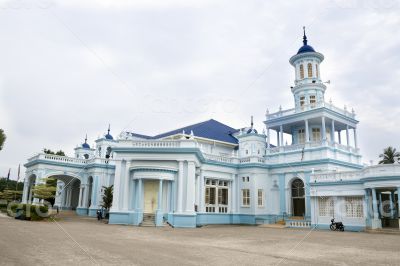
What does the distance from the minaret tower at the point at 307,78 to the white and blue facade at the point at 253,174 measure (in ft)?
0.32

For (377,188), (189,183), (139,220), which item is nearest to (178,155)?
(189,183)

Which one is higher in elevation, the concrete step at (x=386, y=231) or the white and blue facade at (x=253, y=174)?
the white and blue facade at (x=253, y=174)

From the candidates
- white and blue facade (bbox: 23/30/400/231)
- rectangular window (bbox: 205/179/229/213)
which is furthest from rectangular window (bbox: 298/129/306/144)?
rectangular window (bbox: 205/179/229/213)

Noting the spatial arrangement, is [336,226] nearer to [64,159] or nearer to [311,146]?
[311,146]

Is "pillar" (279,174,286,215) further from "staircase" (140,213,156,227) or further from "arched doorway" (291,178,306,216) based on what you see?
"staircase" (140,213,156,227)

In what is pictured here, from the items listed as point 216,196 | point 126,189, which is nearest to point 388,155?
point 216,196

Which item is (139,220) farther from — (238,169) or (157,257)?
(157,257)

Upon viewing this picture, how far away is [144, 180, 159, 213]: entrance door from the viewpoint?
25625mm

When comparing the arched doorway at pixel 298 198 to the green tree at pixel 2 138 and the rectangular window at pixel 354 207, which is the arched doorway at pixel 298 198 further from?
the green tree at pixel 2 138

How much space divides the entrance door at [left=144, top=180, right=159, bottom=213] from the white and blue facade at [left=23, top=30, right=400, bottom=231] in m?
0.07

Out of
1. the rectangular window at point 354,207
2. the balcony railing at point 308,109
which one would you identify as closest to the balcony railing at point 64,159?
the balcony railing at point 308,109

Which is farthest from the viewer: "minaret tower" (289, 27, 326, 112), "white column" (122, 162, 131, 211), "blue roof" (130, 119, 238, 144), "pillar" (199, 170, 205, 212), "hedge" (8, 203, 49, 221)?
"blue roof" (130, 119, 238, 144)

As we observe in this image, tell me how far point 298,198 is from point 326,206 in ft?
15.1

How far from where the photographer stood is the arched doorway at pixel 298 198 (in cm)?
3048
